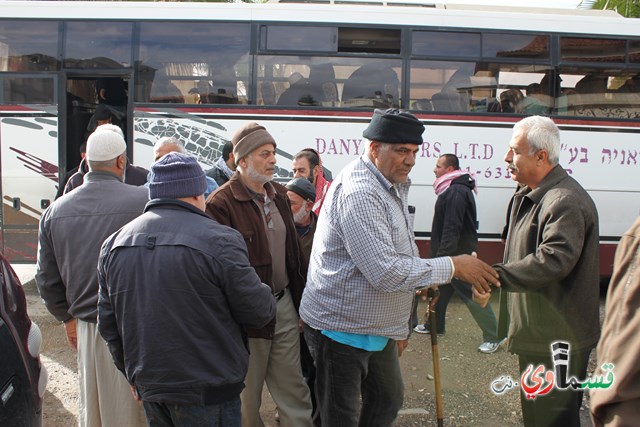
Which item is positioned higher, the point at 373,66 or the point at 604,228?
the point at 373,66

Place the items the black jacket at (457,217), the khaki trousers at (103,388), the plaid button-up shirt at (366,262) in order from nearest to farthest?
the plaid button-up shirt at (366,262) < the khaki trousers at (103,388) < the black jacket at (457,217)

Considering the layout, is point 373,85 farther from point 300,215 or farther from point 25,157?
point 25,157

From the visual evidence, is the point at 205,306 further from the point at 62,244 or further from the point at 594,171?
the point at 594,171

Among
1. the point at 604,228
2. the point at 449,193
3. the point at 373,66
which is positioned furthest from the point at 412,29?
the point at 604,228

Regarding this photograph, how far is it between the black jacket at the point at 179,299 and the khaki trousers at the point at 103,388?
75cm

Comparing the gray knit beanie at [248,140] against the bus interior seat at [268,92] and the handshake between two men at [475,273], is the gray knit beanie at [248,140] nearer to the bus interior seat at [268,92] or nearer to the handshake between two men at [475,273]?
the handshake between two men at [475,273]

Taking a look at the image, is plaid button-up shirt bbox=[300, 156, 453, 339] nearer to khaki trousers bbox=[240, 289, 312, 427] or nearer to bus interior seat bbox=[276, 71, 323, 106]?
khaki trousers bbox=[240, 289, 312, 427]

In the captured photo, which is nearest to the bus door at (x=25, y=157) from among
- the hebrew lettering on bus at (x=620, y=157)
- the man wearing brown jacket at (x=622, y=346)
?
the man wearing brown jacket at (x=622, y=346)

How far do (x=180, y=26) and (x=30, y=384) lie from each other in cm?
525

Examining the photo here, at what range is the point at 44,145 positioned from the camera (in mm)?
6754

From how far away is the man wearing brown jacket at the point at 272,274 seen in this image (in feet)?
10.7

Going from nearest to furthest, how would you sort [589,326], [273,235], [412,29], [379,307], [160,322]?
1. [160,322]
2. [379,307]
3. [589,326]
4. [273,235]
5. [412,29]

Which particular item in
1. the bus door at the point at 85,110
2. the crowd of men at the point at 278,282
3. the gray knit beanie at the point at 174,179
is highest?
the bus door at the point at 85,110

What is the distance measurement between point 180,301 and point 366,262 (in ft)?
2.85
